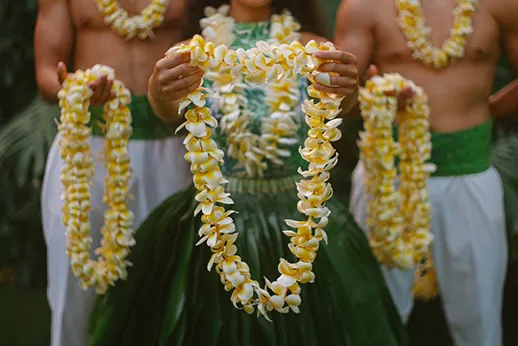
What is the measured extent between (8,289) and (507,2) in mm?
2143

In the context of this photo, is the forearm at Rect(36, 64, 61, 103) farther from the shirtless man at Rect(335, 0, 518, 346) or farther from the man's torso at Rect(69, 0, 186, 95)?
the shirtless man at Rect(335, 0, 518, 346)

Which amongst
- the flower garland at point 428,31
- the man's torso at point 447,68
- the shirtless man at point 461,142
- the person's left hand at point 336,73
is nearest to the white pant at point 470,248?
the shirtless man at point 461,142

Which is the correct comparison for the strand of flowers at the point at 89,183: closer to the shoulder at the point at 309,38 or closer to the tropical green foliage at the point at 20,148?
the shoulder at the point at 309,38

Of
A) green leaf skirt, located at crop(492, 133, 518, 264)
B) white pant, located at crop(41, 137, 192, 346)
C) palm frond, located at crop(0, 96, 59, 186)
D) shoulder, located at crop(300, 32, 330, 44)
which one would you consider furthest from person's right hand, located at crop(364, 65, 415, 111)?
palm frond, located at crop(0, 96, 59, 186)

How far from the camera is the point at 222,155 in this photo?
105cm

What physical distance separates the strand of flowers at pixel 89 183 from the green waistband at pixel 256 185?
0.67ft

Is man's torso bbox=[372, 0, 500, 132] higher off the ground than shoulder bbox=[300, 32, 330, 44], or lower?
lower

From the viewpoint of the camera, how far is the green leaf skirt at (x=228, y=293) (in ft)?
3.85

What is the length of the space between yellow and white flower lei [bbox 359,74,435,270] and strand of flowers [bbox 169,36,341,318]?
30 centimetres

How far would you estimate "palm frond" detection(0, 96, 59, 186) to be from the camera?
2.27 metres

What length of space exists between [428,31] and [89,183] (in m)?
0.82

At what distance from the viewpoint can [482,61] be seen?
1.58 meters

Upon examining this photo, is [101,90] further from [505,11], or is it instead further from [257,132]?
[505,11]

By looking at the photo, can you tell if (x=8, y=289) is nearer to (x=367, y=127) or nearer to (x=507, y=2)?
(x=367, y=127)
